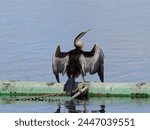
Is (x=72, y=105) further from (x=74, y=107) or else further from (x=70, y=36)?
(x=70, y=36)

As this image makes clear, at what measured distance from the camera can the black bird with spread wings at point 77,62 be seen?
20.7 metres

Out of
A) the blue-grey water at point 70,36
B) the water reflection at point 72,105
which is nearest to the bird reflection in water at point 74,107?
the water reflection at point 72,105

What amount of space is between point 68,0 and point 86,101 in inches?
1036

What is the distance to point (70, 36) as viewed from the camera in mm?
32625

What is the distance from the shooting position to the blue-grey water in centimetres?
2422

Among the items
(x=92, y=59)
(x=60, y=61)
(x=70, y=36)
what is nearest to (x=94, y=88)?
(x=92, y=59)

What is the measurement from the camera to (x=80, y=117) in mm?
16375

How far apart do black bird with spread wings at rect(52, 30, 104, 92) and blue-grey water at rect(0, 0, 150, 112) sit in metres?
0.80

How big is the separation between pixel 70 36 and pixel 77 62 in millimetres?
11883

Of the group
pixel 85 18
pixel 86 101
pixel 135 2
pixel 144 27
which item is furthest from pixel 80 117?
pixel 135 2

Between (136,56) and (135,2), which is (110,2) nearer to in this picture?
(135,2)

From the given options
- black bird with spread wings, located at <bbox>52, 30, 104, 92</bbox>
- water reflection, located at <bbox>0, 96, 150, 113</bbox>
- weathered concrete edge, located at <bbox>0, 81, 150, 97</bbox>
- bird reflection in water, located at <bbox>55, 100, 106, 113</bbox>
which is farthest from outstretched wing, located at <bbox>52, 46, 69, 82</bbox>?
bird reflection in water, located at <bbox>55, 100, 106, 113</bbox>

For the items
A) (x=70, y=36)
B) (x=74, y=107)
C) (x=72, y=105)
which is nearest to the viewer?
(x=74, y=107)

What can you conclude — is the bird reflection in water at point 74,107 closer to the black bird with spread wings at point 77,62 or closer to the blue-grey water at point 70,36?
the blue-grey water at point 70,36
